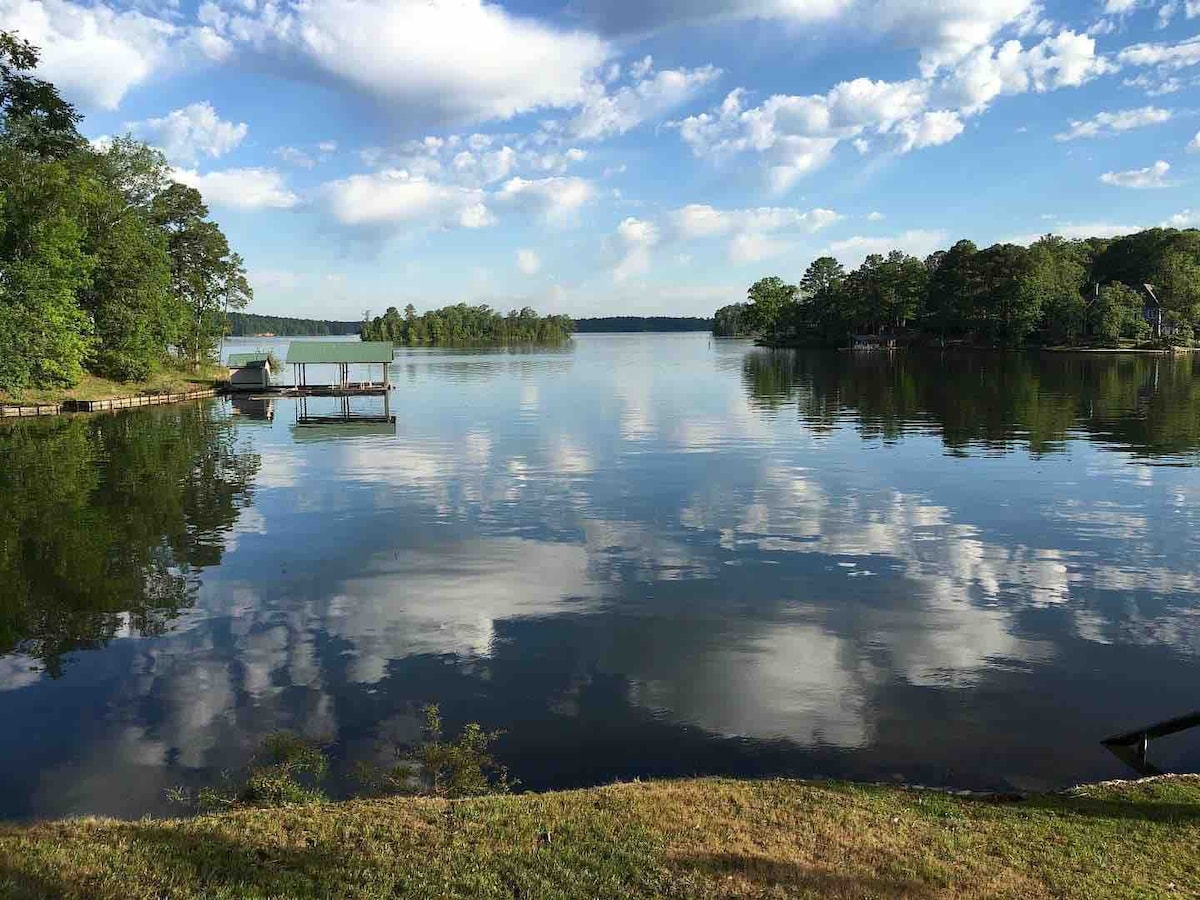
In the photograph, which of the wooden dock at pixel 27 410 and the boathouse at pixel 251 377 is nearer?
the wooden dock at pixel 27 410

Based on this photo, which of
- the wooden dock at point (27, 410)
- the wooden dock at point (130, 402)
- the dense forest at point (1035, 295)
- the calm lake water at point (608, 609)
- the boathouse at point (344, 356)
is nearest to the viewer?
the calm lake water at point (608, 609)

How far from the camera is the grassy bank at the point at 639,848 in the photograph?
22.0ft

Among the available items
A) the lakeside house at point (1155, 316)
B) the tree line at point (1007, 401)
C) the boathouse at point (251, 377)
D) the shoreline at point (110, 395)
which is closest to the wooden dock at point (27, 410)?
the shoreline at point (110, 395)

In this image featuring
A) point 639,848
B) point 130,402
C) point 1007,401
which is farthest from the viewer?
point 130,402

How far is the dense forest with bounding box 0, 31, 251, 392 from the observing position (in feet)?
167

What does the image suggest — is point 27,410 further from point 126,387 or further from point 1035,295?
point 1035,295

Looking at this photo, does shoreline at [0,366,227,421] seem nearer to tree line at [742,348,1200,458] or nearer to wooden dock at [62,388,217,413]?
wooden dock at [62,388,217,413]

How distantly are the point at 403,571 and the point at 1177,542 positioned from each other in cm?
1987

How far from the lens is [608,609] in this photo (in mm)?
16547

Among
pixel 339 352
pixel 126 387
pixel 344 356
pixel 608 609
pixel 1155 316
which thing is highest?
pixel 1155 316

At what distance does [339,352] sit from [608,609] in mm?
61552

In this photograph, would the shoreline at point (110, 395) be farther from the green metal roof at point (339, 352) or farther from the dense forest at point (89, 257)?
the green metal roof at point (339, 352)

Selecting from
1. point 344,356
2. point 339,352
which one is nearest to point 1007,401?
point 344,356

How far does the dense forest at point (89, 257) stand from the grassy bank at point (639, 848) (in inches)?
2044
